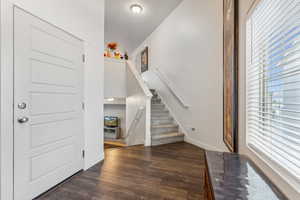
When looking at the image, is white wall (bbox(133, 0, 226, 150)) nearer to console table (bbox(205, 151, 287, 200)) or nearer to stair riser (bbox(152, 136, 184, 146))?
stair riser (bbox(152, 136, 184, 146))

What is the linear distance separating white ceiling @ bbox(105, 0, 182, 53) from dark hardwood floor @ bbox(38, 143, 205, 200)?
4.03 metres

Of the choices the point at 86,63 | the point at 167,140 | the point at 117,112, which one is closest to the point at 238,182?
the point at 86,63

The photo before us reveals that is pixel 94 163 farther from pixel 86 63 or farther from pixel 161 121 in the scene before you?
pixel 161 121

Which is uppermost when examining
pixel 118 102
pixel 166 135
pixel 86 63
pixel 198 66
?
pixel 198 66

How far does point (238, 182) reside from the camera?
93cm

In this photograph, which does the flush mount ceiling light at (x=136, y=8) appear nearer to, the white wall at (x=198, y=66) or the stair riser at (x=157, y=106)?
the white wall at (x=198, y=66)

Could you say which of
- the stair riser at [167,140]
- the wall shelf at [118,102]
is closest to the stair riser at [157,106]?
the stair riser at [167,140]

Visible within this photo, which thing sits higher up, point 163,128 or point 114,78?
point 114,78

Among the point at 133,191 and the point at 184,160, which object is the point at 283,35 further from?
the point at 184,160

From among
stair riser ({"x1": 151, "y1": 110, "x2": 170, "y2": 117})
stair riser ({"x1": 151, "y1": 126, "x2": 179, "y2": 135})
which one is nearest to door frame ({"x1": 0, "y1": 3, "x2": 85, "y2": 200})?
stair riser ({"x1": 151, "y1": 126, "x2": 179, "y2": 135})

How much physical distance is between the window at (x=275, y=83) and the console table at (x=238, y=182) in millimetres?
140

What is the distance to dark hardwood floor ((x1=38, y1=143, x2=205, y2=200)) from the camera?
1688 mm

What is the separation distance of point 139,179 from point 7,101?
1.75 m

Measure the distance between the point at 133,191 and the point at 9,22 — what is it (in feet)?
7.26
